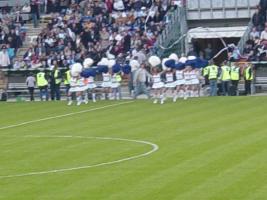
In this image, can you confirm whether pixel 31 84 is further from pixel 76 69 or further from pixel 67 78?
pixel 76 69

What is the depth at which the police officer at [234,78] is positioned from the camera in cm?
4744

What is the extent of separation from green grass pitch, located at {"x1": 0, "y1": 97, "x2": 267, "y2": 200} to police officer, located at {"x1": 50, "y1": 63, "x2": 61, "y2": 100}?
10.4 meters

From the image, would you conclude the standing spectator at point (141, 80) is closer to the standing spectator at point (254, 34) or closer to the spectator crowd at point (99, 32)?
the spectator crowd at point (99, 32)

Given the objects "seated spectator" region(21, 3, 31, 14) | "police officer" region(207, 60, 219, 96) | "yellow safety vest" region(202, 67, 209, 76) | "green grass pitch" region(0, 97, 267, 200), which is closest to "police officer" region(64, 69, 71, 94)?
"yellow safety vest" region(202, 67, 209, 76)

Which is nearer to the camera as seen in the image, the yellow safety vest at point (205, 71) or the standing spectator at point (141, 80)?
the standing spectator at point (141, 80)

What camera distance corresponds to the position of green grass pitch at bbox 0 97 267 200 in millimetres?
18562

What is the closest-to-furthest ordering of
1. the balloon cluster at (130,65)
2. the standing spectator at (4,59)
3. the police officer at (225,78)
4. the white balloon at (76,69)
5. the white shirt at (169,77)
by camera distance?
the white shirt at (169,77) < the balloon cluster at (130,65) < the white balloon at (76,69) < the police officer at (225,78) < the standing spectator at (4,59)

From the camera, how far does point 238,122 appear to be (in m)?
31.5

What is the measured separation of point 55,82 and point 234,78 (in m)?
8.64

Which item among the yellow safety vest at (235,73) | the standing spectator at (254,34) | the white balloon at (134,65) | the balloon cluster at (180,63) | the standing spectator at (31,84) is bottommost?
the standing spectator at (31,84)

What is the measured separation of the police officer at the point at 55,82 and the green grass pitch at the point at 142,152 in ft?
34.1

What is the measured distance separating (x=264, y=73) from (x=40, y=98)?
428 inches

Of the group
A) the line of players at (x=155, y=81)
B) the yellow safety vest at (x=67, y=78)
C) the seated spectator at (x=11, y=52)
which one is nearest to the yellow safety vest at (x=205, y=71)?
the line of players at (x=155, y=81)

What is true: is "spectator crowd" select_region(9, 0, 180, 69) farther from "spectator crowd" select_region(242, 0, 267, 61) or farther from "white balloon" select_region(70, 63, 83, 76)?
"white balloon" select_region(70, 63, 83, 76)
